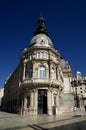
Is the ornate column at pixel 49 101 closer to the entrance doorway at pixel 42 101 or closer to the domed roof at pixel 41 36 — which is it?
the entrance doorway at pixel 42 101

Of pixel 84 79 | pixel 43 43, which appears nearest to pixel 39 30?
pixel 43 43

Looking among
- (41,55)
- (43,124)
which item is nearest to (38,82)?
(41,55)

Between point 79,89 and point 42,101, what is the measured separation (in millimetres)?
47647

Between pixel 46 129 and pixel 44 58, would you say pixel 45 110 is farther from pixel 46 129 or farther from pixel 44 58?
pixel 46 129

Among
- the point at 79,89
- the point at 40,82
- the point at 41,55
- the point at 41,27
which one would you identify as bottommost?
the point at 79,89

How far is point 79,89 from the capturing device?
240 ft

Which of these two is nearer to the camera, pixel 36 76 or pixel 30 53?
pixel 36 76

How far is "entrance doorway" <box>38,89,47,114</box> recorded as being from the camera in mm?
28641

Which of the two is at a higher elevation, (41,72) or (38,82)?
(41,72)

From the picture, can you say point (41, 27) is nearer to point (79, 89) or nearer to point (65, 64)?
point (65, 64)

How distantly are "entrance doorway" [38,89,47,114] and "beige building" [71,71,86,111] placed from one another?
3607cm

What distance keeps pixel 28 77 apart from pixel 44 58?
5.12 metres

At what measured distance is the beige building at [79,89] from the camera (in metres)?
63.6

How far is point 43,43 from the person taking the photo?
115ft
